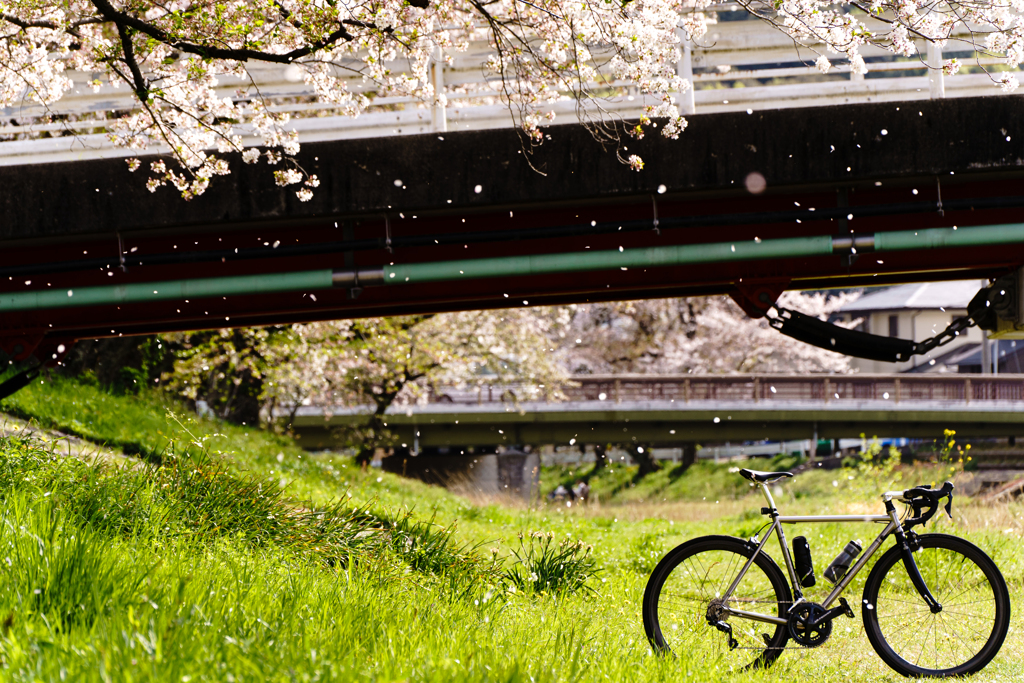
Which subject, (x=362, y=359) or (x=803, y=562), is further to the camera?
(x=362, y=359)

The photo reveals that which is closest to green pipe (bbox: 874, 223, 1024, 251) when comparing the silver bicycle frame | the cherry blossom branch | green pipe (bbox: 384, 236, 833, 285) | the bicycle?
green pipe (bbox: 384, 236, 833, 285)

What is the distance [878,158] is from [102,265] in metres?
6.27

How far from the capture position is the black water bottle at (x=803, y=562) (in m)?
4.44

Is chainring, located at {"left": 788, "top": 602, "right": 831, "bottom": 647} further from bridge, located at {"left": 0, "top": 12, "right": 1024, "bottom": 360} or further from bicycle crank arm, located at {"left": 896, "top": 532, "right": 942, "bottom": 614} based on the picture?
bridge, located at {"left": 0, "top": 12, "right": 1024, "bottom": 360}

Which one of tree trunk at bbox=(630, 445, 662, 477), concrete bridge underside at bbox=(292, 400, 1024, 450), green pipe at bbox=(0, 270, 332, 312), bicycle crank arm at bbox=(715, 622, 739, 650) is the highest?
green pipe at bbox=(0, 270, 332, 312)

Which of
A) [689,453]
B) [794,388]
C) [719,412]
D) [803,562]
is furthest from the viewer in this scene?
[689,453]

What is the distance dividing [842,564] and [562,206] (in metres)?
3.44

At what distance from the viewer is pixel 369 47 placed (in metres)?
6.30

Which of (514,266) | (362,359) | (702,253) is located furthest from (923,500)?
(362,359)

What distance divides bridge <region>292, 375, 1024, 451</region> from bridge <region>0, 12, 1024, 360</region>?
848 inches

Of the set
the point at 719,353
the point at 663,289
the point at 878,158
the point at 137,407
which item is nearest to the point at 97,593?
the point at 663,289

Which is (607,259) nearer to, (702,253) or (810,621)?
(702,253)

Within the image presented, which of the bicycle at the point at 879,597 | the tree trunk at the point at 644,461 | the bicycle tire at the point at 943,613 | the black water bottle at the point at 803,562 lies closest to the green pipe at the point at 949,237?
the bicycle at the point at 879,597

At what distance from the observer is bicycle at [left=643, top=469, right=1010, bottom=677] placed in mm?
4387
